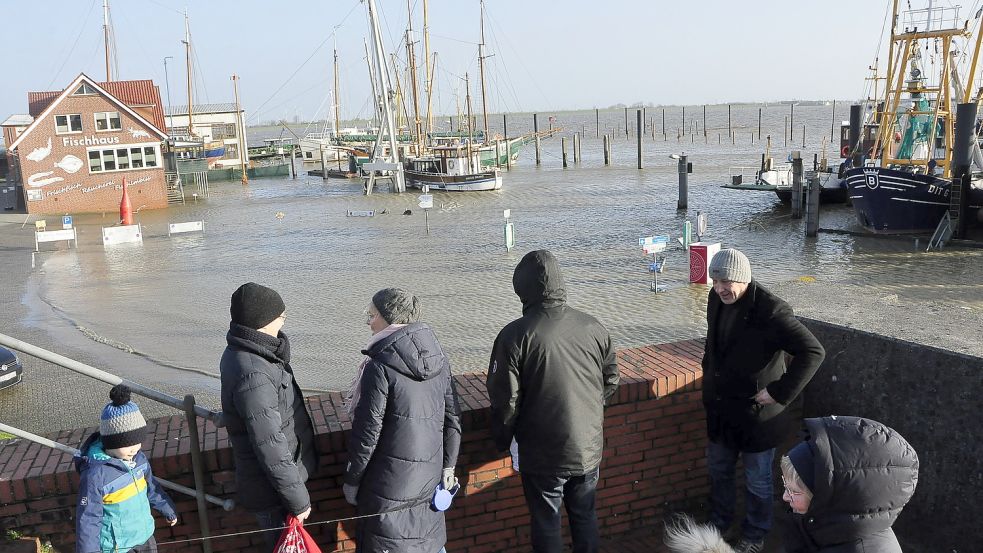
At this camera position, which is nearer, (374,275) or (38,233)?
(374,275)

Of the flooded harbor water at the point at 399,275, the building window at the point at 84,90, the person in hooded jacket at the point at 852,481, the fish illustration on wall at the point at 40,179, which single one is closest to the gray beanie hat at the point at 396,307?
the person in hooded jacket at the point at 852,481

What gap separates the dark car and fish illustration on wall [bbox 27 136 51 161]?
29.7 meters

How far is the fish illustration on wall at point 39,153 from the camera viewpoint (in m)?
36.6

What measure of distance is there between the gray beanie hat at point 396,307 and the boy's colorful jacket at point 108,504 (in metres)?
1.29

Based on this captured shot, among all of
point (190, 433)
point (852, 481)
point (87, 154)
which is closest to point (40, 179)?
point (87, 154)

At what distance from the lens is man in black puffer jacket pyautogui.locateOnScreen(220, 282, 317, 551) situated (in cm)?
348

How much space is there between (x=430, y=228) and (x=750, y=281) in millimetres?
25472

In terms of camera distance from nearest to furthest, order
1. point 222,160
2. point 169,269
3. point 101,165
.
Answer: point 169,269
point 101,165
point 222,160

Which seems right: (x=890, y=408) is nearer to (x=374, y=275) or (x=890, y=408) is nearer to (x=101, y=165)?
(x=374, y=275)

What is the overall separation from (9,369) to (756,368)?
34.0 feet

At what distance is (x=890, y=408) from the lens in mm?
4762

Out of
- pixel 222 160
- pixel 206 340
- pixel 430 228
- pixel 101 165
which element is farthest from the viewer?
pixel 222 160

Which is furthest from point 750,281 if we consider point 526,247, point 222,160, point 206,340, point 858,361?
point 222,160

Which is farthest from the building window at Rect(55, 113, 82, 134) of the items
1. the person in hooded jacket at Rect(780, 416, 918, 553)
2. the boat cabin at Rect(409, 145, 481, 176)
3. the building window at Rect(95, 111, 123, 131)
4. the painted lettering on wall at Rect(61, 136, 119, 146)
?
the person in hooded jacket at Rect(780, 416, 918, 553)
